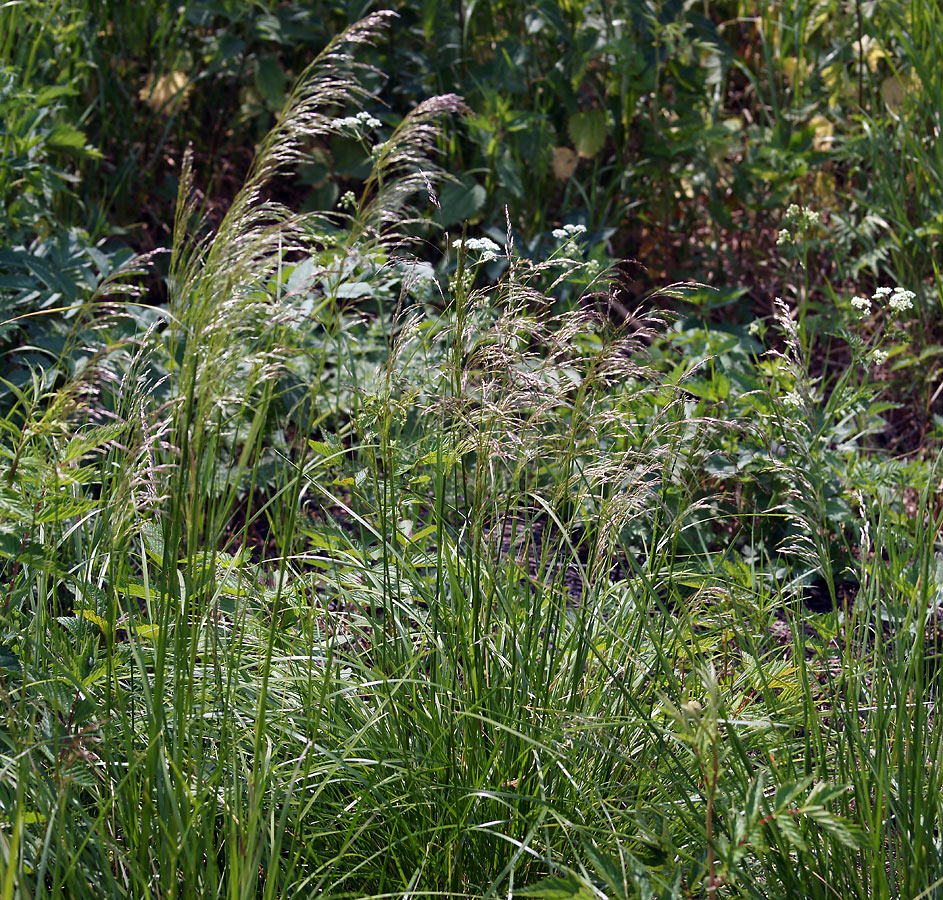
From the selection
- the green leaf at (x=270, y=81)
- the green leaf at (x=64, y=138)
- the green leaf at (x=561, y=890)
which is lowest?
the green leaf at (x=561, y=890)

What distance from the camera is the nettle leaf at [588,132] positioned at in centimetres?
374

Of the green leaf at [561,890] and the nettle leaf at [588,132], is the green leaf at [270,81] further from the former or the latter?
the green leaf at [561,890]

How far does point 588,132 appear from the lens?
3746 millimetres

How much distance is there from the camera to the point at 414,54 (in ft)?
12.6

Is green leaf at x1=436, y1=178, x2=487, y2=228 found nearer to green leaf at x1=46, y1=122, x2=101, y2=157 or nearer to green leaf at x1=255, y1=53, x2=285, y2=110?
green leaf at x1=255, y1=53, x2=285, y2=110

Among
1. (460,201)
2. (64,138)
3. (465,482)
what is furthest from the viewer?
(460,201)

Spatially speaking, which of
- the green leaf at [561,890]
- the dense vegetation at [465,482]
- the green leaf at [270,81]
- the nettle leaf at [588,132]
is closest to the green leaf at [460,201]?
the dense vegetation at [465,482]

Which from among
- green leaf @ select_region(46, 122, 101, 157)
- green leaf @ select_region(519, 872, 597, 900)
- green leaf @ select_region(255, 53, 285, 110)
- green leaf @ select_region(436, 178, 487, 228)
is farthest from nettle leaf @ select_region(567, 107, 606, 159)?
green leaf @ select_region(519, 872, 597, 900)

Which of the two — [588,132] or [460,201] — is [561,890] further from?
[588,132]

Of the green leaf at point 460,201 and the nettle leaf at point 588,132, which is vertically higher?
the nettle leaf at point 588,132

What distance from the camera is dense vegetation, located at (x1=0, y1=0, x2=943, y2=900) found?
1363mm

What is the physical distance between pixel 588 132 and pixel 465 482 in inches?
97.6

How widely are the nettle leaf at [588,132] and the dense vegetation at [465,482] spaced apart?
1cm

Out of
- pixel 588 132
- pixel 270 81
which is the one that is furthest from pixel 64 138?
pixel 588 132
